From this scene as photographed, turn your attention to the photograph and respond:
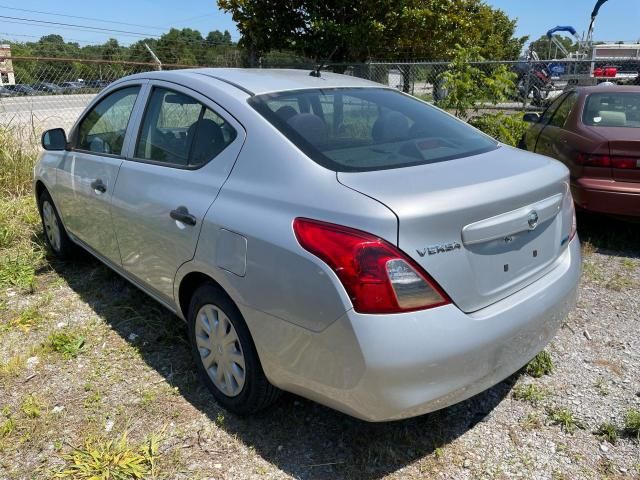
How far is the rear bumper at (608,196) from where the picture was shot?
466cm

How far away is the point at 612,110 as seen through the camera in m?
5.34

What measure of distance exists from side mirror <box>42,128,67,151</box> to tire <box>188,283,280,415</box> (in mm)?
2195

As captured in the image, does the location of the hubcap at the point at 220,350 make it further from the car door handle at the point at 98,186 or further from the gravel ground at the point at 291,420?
the car door handle at the point at 98,186

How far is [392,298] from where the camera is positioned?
6.22 ft

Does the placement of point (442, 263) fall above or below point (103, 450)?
above

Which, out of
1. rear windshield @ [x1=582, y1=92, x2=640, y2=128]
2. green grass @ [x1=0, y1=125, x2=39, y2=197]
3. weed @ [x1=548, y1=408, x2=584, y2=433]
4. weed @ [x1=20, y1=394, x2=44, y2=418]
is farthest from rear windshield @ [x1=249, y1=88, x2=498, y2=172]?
green grass @ [x1=0, y1=125, x2=39, y2=197]

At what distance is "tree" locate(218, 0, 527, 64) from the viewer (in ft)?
42.0

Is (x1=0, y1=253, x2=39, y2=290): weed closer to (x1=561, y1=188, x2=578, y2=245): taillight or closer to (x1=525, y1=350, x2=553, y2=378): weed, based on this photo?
(x1=525, y1=350, x2=553, y2=378): weed

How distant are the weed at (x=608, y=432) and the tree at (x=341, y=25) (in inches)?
451

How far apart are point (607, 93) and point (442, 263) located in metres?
4.70

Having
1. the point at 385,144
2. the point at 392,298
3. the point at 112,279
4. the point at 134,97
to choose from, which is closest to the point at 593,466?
the point at 392,298

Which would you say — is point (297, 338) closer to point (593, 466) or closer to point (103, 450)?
point (103, 450)

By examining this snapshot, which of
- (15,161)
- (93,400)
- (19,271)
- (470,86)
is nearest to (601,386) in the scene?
(93,400)

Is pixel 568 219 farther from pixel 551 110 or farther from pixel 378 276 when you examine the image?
pixel 551 110
